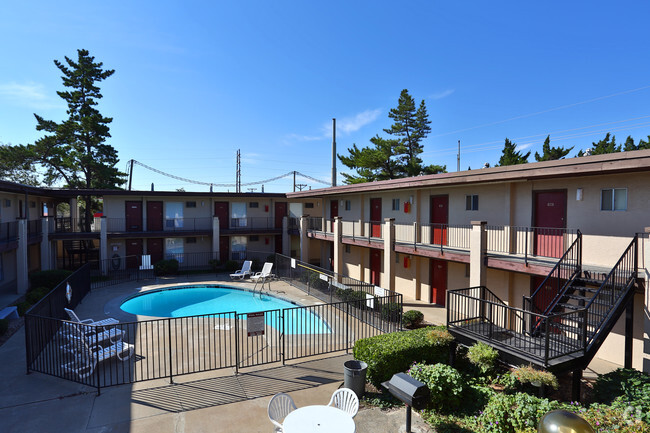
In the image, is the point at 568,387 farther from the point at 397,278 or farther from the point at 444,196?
the point at 397,278

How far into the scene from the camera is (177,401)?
7332mm

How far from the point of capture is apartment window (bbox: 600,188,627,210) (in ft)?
31.7

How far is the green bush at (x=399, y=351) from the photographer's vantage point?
784 cm

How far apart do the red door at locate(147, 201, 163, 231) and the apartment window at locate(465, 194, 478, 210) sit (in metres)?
21.4

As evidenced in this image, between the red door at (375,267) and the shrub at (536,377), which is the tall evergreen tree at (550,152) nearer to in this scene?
the red door at (375,267)

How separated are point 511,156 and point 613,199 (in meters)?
24.6

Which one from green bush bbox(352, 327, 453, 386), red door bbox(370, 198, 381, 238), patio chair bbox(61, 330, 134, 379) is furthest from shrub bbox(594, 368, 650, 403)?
red door bbox(370, 198, 381, 238)

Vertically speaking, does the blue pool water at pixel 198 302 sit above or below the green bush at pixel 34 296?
below

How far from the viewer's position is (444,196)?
51.8ft

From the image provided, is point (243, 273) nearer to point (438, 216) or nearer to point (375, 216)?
point (375, 216)

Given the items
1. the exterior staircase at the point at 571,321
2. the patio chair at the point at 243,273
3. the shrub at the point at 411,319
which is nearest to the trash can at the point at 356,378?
the exterior staircase at the point at 571,321

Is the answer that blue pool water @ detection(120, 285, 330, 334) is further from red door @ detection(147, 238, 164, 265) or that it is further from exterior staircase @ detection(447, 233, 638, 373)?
exterior staircase @ detection(447, 233, 638, 373)

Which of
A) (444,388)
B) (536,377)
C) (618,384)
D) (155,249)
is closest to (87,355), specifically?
(444,388)

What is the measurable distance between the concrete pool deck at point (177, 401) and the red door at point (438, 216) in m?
7.43
